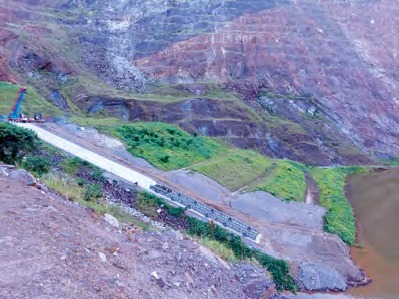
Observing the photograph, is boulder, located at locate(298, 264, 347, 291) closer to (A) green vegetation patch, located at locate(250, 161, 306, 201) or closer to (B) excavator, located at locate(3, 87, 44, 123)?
(A) green vegetation patch, located at locate(250, 161, 306, 201)

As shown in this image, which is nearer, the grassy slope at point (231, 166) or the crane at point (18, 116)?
the grassy slope at point (231, 166)

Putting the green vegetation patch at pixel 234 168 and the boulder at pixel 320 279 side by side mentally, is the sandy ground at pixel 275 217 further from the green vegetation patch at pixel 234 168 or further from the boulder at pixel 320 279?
the green vegetation patch at pixel 234 168

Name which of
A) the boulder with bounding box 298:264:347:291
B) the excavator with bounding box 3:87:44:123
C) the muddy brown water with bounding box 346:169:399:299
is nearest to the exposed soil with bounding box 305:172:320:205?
the muddy brown water with bounding box 346:169:399:299

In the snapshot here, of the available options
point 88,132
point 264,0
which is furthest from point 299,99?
point 88,132

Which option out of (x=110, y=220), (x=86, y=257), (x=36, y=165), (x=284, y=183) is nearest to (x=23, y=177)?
(x=110, y=220)

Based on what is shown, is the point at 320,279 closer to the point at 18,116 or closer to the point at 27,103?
the point at 18,116

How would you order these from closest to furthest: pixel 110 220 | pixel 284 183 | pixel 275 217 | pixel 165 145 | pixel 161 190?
pixel 110 220, pixel 161 190, pixel 275 217, pixel 284 183, pixel 165 145

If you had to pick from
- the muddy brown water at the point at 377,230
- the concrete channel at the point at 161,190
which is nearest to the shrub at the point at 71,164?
the concrete channel at the point at 161,190
